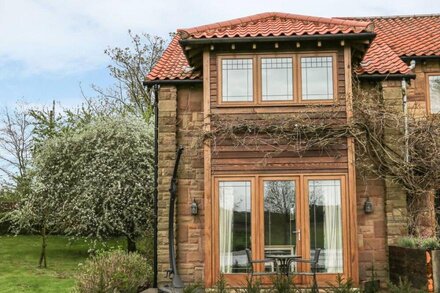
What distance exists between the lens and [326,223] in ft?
38.5

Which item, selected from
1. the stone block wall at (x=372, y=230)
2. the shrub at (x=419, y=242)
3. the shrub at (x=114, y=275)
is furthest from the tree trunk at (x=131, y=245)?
the shrub at (x=419, y=242)

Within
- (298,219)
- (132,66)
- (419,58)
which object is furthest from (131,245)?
(132,66)

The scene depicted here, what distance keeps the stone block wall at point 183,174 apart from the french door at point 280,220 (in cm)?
76

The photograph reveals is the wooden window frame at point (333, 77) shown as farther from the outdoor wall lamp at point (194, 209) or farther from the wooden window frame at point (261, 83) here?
the outdoor wall lamp at point (194, 209)

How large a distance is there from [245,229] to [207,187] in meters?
1.26

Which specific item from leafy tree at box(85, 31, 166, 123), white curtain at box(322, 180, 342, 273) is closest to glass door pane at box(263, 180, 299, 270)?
white curtain at box(322, 180, 342, 273)

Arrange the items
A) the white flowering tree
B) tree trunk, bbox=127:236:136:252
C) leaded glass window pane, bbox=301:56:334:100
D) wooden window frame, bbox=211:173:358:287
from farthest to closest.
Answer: tree trunk, bbox=127:236:136:252 → the white flowering tree → leaded glass window pane, bbox=301:56:334:100 → wooden window frame, bbox=211:173:358:287

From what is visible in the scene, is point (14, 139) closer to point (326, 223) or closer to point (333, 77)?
point (333, 77)

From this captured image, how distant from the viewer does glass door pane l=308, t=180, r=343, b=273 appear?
38.1 ft

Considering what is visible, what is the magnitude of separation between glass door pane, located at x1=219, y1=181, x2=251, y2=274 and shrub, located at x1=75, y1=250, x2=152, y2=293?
79.6 inches

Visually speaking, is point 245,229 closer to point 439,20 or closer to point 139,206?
point 139,206

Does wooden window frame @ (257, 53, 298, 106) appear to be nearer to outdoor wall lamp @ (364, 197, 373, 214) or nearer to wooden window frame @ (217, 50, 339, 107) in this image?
wooden window frame @ (217, 50, 339, 107)

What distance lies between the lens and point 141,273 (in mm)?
12430

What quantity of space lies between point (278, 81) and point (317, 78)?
89 cm
